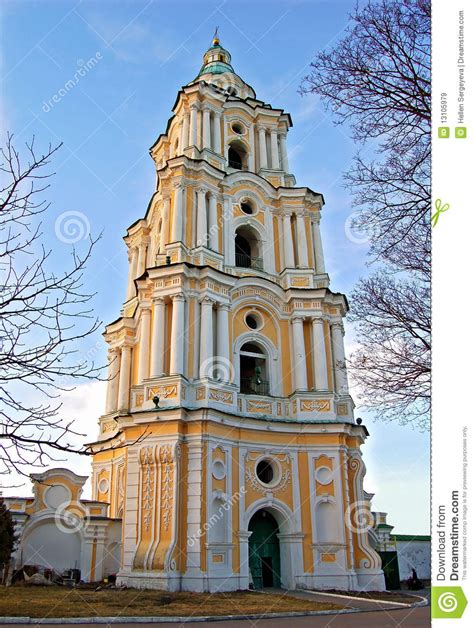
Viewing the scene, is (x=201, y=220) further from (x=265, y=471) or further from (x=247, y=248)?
(x=265, y=471)

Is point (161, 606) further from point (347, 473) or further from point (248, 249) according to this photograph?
point (248, 249)

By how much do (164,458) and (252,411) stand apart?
4.43m

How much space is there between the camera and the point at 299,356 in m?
24.2

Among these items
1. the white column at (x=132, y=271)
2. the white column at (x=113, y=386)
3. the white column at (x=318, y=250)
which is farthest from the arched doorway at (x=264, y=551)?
the white column at (x=132, y=271)

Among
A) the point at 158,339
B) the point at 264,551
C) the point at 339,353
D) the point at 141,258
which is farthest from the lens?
the point at 141,258

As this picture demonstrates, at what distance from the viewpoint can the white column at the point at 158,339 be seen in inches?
855

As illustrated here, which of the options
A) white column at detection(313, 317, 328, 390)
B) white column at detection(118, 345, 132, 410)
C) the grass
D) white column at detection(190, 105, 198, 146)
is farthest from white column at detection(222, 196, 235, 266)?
the grass

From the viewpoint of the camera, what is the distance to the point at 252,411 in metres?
22.3

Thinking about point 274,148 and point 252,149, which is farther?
point 274,148

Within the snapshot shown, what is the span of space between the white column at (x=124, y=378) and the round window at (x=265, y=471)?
7.19m

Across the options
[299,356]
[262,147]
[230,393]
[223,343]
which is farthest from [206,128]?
[230,393]

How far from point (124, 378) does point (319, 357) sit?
363 inches
